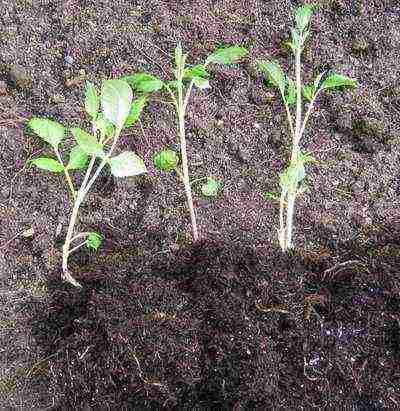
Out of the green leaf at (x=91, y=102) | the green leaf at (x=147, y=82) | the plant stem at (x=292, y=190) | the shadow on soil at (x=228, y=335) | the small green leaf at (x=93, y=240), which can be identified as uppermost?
the green leaf at (x=147, y=82)

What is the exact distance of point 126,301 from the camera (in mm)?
1279

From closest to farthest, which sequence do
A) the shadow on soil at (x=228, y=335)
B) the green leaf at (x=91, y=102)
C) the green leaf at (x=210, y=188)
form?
the shadow on soil at (x=228, y=335), the green leaf at (x=91, y=102), the green leaf at (x=210, y=188)

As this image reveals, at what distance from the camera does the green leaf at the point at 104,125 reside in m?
1.32

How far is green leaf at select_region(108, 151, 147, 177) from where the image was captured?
1242 millimetres

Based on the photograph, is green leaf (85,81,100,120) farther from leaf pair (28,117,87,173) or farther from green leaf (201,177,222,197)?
green leaf (201,177,222,197)

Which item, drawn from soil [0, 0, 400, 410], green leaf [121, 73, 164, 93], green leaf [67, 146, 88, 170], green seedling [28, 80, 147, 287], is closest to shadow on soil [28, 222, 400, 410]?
soil [0, 0, 400, 410]

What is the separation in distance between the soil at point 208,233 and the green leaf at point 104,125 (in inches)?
9.2

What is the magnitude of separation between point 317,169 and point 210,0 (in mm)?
604

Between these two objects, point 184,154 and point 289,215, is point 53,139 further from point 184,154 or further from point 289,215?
point 289,215

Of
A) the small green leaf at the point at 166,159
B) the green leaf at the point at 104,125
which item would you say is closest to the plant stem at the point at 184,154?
the small green leaf at the point at 166,159

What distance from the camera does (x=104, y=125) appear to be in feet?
4.35

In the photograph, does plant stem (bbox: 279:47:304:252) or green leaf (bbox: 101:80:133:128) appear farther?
plant stem (bbox: 279:47:304:252)

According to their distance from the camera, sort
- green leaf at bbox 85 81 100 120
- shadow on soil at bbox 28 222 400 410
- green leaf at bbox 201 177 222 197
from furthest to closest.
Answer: green leaf at bbox 201 177 222 197, green leaf at bbox 85 81 100 120, shadow on soil at bbox 28 222 400 410

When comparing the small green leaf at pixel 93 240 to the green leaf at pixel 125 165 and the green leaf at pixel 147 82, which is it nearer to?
the green leaf at pixel 125 165
